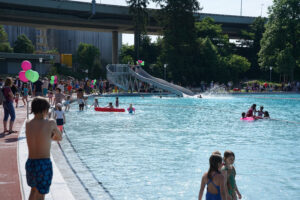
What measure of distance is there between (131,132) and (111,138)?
1.70 m

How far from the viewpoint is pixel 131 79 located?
47844 millimetres

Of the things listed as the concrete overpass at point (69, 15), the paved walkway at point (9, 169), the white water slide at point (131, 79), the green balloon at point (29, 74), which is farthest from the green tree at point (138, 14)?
the paved walkway at point (9, 169)

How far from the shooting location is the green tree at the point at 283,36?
56.3 m

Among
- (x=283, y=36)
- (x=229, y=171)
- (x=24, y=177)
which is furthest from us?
(x=283, y=36)

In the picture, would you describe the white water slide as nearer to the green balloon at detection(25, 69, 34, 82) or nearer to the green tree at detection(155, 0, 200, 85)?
the green tree at detection(155, 0, 200, 85)

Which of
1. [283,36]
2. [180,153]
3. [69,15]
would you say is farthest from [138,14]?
[180,153]

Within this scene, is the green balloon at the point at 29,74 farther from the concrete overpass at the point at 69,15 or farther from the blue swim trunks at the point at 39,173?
the concrete overpass at the point at 69,15

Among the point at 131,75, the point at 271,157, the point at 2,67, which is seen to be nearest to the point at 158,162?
the point at 271,157

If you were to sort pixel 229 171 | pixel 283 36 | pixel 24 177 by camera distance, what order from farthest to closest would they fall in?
pixel 283 36, pixel 24 177, pixel 229 171

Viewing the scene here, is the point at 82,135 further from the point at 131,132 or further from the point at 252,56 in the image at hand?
the point at 252,56

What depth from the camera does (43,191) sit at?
4754 mm

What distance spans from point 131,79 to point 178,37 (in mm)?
10639

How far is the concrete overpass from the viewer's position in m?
51.1

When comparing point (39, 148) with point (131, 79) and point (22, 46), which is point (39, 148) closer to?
point (131, 79)
